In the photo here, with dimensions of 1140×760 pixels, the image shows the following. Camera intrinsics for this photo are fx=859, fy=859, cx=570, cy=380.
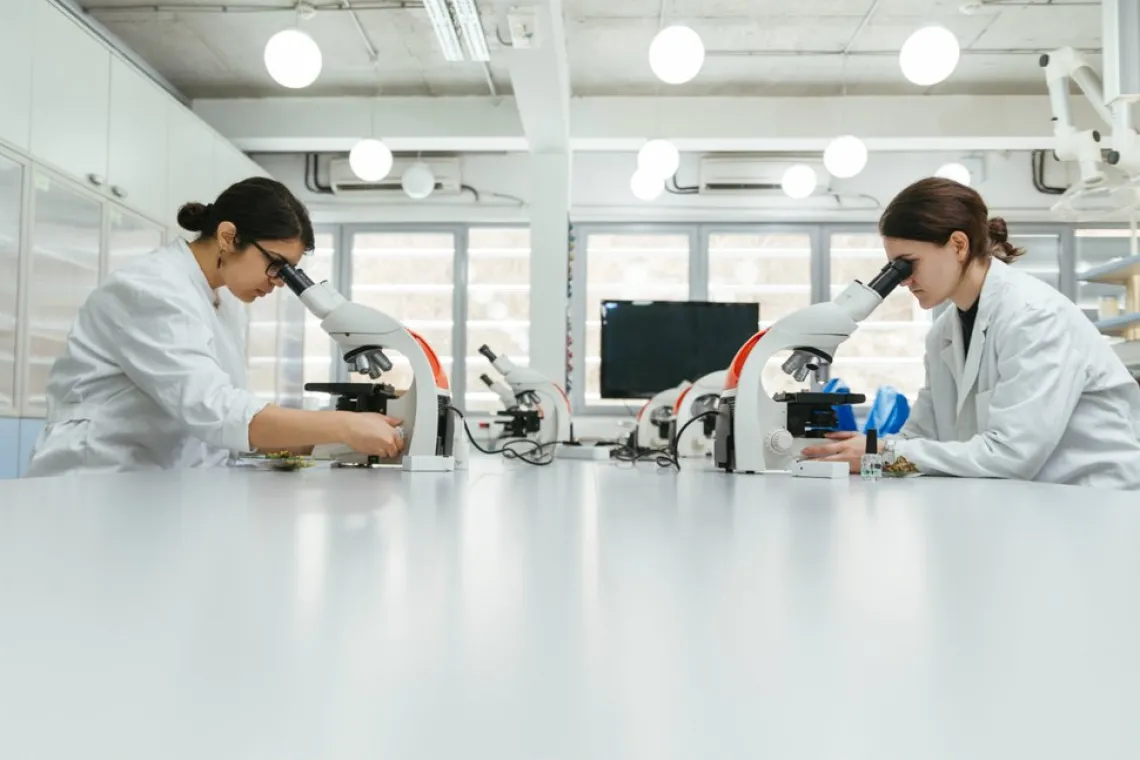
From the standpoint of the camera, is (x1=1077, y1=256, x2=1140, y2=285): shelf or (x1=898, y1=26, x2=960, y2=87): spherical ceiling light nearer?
(x1=898, y1=26, x2=960, y2=87): spherical ceiling light

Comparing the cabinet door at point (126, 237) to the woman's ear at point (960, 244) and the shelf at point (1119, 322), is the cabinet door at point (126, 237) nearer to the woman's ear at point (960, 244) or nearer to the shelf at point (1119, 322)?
the woman's ear at point (960, 244)

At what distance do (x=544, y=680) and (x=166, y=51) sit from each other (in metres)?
6.24

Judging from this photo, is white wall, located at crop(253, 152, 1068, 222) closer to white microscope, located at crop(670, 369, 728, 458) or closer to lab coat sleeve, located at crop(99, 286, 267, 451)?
white microscope, located at crop(670, 369, 728, 458)

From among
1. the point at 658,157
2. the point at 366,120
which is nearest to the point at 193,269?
the point at 658,157

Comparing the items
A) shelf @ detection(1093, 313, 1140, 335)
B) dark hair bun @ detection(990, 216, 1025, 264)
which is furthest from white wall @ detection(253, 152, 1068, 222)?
dark hair bun @ detection(990, 216, 1025, 264)

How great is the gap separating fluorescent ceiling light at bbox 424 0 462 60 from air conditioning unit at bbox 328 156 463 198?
7.31 feet

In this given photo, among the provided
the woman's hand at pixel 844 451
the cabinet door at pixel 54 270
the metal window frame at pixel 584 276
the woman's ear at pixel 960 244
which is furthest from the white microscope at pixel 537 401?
the metal window frame at pixel 584 276

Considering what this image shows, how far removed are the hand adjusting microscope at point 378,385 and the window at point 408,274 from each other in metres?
4.92

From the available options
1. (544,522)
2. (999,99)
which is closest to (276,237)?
(544,522)

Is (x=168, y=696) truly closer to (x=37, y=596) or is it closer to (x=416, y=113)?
(x=37, y=596)

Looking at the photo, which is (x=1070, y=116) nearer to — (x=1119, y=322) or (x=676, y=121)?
(x=1119, y=322)

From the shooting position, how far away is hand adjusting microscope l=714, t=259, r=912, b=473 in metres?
1.82

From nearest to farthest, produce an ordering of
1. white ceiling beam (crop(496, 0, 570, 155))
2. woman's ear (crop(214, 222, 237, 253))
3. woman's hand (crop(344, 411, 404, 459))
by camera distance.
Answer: woman's hand (crop(344, 411, 404, 459)) < woman's ear (crop(214, 222, 237, 253)) < white ceiling beam (crop(496, 0, 570, 155))

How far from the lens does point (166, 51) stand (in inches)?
217
